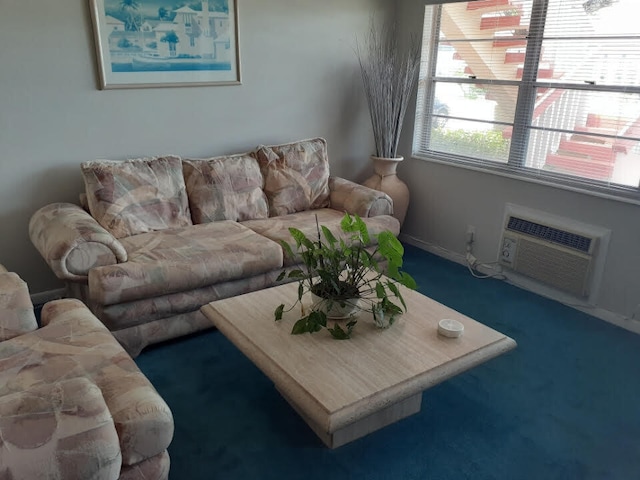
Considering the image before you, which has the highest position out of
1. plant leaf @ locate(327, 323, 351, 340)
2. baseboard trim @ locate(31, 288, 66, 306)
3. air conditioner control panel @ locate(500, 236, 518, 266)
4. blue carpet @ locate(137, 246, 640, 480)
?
plant leaf @ locate(327, 323, 351, 340)

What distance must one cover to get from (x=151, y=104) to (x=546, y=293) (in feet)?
9.06

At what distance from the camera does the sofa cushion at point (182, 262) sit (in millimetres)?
2320

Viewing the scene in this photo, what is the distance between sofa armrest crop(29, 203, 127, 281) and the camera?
2.31 metres

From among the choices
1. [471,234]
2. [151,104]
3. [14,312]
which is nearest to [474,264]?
[471,234]

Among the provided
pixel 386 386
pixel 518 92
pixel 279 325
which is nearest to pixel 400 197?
pixel 518 92

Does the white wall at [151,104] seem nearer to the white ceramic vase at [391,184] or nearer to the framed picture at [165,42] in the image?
the framed picture at [165,42]

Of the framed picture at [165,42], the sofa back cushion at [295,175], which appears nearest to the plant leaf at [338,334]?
the sofa back cushion at [295,175]

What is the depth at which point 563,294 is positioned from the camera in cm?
316

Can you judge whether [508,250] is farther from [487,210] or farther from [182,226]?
[182,226]

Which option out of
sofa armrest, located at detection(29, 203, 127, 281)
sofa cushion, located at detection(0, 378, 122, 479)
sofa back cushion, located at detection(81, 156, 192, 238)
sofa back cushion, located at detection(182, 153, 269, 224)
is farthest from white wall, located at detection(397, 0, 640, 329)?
sofa cushion, located at detection(0, 378, 122, 479)

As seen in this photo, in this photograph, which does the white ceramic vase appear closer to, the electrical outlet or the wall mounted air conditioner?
the electrical outlet

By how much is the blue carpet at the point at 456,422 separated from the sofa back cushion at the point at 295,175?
110 cm

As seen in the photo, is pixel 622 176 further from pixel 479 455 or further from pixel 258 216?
pixel 258 216

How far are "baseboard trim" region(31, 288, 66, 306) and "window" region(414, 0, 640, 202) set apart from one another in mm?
2769
